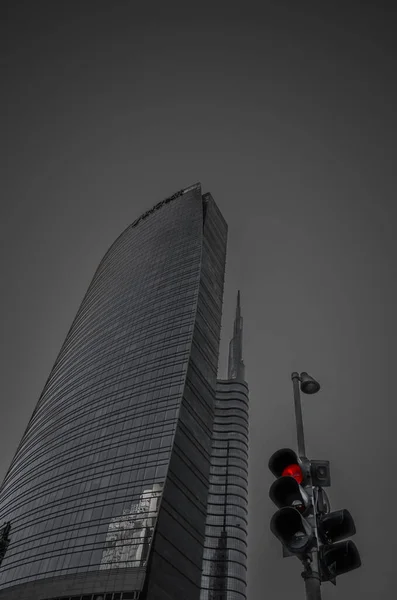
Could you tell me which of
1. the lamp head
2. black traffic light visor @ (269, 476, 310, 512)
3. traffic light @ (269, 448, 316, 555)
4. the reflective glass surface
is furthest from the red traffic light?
the reflective glass surface

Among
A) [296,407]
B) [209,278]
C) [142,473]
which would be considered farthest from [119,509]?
[296,407]

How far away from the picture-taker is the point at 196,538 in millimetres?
74625

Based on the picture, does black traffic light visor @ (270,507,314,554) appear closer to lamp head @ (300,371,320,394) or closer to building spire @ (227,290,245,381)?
lamp head @ (300,371,320,394)

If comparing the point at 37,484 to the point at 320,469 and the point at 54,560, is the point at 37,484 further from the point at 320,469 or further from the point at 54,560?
the point at 320,469

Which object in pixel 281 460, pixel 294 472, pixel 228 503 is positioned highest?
pixel 228 503

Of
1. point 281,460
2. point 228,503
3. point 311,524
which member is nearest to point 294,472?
point 281,460

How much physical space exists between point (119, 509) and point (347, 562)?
240 feet

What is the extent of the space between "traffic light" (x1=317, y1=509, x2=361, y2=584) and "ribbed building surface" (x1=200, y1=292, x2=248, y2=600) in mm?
121137

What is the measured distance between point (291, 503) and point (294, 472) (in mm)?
481

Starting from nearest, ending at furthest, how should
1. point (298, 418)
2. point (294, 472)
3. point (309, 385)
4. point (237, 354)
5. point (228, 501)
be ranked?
point (294, 472)
point (298, 418)
point (309, 385)
point (228, 501)
point (237, 354)

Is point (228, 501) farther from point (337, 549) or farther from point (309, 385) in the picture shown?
point (337, 549)

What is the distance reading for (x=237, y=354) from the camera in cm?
17950

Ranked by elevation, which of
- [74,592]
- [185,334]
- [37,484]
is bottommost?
[74,592]

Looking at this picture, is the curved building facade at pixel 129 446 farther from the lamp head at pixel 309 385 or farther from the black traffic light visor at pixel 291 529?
the black traffic light visor at pixel 291 529
